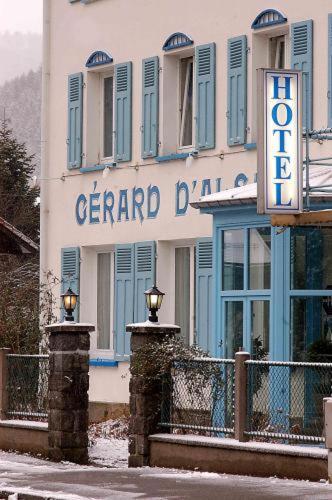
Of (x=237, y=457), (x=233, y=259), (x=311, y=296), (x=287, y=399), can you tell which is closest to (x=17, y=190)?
(x=233, y=259)

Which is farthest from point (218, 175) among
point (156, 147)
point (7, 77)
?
point (7, 77)

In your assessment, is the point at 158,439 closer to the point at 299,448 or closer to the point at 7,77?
the point at 299,448

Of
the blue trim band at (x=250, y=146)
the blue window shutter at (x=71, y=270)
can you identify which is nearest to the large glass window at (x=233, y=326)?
the blue trim band at (x=250, y=146)

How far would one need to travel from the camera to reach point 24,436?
2289 centimetres

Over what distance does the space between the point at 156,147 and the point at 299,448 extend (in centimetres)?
992

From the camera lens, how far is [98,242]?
2802 centimetres

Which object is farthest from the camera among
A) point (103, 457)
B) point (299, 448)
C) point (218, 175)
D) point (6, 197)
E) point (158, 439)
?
point (6, 197)

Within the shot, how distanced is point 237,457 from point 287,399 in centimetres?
88

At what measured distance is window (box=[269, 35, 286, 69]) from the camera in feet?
80.5

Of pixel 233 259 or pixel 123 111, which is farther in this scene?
pixel 123 111

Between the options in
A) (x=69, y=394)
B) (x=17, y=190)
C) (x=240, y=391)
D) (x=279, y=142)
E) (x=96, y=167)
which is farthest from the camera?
(x=17, y=190)

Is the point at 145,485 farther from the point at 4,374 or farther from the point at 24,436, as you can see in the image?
the point at 4,374

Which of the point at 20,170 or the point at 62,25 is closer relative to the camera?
the point at 62,25

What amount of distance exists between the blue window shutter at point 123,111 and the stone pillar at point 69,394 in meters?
6.12
